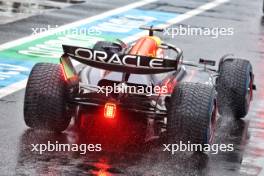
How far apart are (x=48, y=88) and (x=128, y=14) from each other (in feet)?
39.9

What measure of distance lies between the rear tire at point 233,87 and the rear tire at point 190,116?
6.18ft

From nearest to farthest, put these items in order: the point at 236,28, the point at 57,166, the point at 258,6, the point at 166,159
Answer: the point at 57,166, the point at 166,159, the point at 236,28, the point at 258,6

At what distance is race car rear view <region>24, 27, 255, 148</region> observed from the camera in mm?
10961

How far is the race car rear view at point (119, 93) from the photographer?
11.0 meters

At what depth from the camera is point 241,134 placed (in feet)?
41.8

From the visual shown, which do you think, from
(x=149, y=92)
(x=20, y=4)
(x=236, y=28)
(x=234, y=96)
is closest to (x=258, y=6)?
(x=236, y=28)

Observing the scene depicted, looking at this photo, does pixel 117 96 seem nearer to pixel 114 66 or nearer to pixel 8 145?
pixel 114 66
